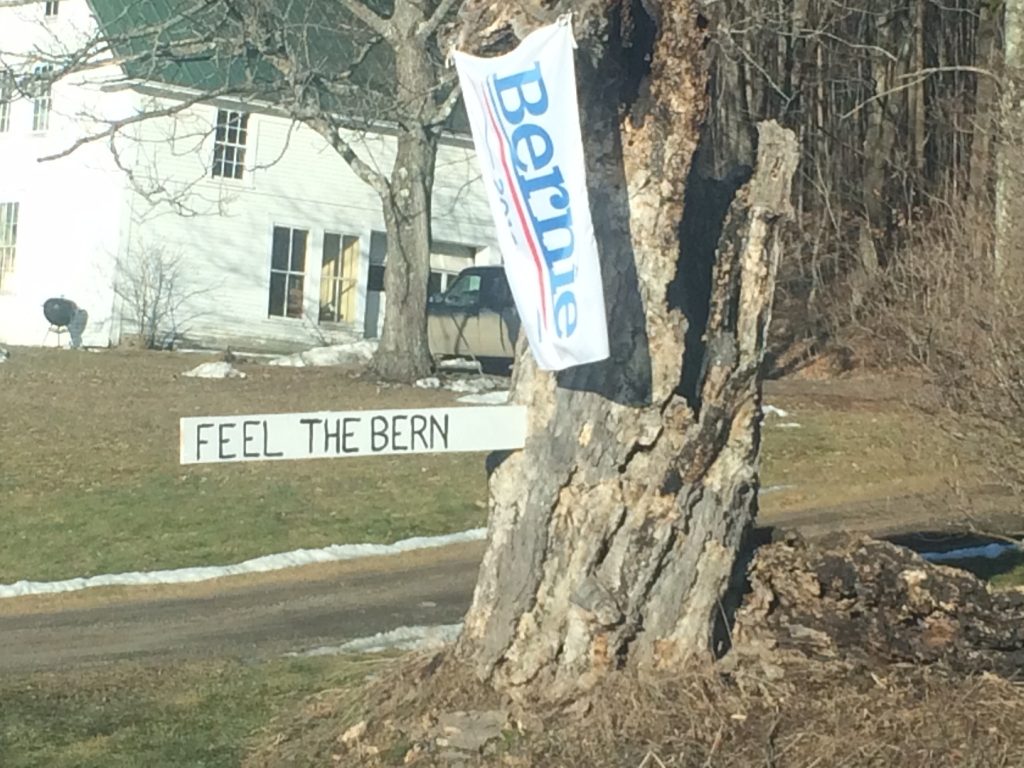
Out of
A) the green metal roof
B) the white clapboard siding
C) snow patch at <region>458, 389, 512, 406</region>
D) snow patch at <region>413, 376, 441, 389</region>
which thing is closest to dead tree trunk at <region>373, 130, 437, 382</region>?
snow patch at <region>413, 376, 441, 389</region>

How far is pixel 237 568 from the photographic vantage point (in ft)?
40.9

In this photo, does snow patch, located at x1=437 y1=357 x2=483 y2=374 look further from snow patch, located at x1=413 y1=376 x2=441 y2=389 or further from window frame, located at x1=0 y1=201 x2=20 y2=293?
window frame, located at x1=0 y1=201 x2=20 y2=293

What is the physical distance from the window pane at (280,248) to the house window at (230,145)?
4.37ft

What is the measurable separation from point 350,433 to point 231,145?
25537 mm

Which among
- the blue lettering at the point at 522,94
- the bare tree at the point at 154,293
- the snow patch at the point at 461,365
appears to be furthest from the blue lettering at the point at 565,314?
the bare tree at the point at 154,293

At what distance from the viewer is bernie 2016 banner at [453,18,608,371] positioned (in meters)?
4.97

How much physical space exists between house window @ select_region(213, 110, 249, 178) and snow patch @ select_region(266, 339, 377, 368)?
439 cm

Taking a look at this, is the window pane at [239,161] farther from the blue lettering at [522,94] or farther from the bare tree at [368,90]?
the blue lettering at [522,94]

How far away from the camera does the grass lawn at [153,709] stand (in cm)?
629

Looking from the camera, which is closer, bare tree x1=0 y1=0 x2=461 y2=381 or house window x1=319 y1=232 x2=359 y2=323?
bare tree x1=0 y1=0 x2=461 y2=381

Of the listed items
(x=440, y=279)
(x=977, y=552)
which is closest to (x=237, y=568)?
(x=977, y=552)

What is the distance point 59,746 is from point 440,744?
1.76 meters

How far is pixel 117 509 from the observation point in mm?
14367

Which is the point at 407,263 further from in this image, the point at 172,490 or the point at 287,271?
the point at 287,271
